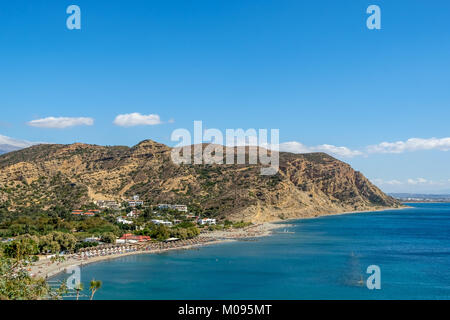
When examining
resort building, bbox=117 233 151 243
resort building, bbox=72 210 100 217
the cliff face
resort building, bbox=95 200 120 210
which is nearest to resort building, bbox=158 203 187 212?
the cliff face

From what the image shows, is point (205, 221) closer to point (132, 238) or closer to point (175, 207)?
point (175, 207)

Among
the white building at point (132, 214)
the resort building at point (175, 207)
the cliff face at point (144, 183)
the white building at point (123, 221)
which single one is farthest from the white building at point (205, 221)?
the white building at point (123, 221)

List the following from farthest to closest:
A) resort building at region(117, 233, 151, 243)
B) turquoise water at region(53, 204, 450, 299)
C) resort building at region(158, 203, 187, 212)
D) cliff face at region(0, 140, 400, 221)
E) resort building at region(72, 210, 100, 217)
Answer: resort building at region(158, 203, 187, 212), cliff face at region(0, 140, 400, 221), resort building at region(72, 210, 100, 217), resort building at region(117, 233, 151, 243), turquoise water at region(53, 204, 450, 299)

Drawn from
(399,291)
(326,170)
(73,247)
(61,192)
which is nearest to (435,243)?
(399,291)

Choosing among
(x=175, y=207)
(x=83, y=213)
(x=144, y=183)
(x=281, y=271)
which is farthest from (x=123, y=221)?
(x=144, y=183)

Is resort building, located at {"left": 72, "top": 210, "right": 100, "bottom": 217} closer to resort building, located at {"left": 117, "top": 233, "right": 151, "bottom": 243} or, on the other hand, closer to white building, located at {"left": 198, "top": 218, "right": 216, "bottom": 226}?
resort building, located at {"left": 117, "top": 233, "right": 151, "bottom": 243}
